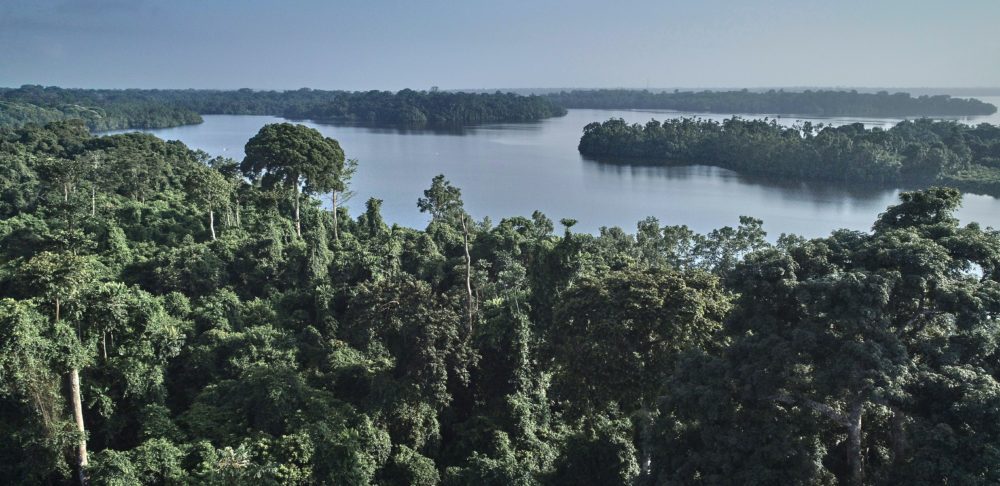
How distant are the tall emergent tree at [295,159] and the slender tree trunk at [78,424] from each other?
17.6 metres

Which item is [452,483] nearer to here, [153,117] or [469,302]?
[469,302]

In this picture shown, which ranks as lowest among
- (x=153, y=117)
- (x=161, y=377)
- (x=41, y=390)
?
(x=161, y=377)

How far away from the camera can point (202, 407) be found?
1202 cm

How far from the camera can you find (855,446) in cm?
838

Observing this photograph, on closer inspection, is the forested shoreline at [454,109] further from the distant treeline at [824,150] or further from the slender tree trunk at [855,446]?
the slender tree trunk at [855,446]

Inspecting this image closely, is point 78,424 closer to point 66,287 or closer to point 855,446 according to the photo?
point 66,287

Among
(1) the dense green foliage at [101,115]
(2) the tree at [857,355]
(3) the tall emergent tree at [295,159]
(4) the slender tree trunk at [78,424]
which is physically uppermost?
(1) the dense green foliage at [101,115]

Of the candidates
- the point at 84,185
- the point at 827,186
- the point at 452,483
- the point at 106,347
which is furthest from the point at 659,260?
the point at 827,186

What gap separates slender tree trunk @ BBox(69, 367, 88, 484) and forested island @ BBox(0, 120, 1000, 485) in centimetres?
6

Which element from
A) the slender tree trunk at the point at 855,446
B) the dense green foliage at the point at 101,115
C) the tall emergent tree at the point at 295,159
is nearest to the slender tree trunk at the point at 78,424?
the slender tree trunk at the point at 855,446

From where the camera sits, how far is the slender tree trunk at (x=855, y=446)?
8.18m

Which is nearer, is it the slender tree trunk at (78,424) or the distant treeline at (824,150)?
the slender tree trunk at (78,424)

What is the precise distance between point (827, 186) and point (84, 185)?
181ft

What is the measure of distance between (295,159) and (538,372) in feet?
57.2
